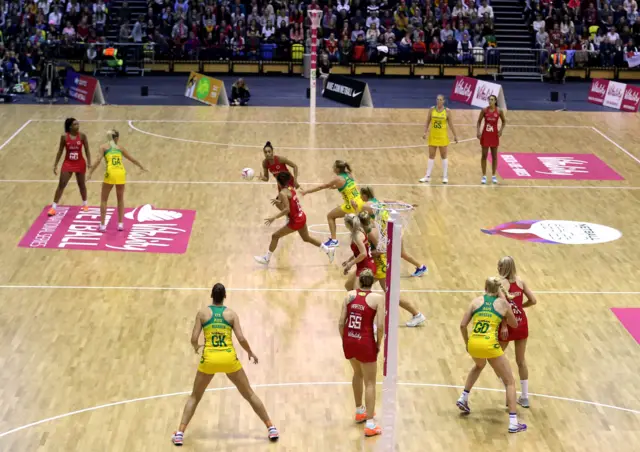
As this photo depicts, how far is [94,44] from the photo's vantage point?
39.8 metres

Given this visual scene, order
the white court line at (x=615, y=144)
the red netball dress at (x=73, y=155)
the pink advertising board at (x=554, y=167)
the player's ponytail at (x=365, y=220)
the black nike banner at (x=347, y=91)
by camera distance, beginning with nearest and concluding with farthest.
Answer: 1. the player's ponytail at (x=365, y=220)
2. the red netball dress at (x=73, y=155)
3. the pink advertising board at (x=554, y=167)
4. the white court line at (x=615, y=144)
5. the black nike banner at (x=347, y=91)

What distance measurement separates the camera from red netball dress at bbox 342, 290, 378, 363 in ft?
38.4

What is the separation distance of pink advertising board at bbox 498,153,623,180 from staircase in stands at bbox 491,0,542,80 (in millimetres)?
15098

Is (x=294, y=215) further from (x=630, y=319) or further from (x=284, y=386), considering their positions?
(x=630, y=319)

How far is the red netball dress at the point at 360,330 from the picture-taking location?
11.7 meters

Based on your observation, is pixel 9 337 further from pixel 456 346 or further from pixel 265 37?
pixel 265 37

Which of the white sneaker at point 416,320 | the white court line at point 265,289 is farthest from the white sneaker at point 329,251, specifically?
the white sneaker at point 416,320

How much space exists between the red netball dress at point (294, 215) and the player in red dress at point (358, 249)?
268 centimetres

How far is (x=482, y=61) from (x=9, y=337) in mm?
29176

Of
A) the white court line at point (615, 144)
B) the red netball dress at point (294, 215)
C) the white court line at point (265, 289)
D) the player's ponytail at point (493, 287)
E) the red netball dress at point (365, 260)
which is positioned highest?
the player's ponytail at point (493, 287)

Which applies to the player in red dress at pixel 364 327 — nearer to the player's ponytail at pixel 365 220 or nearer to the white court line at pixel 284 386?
the white court line at pixel 284 386

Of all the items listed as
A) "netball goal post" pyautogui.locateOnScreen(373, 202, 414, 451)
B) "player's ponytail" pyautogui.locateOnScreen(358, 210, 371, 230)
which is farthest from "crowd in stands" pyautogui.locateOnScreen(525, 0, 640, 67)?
"netball goal post" pyautogui.locateOnScreen(373, 202, 414, 451)

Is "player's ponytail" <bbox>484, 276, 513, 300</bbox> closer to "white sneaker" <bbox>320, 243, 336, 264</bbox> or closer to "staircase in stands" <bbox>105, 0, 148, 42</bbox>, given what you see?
"white sneaker" <bbox>320, 243, 336, 264</bbox>

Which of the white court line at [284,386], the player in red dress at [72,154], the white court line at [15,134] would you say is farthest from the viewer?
the white court line at [15,134]
